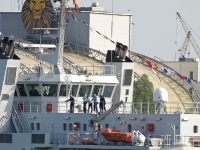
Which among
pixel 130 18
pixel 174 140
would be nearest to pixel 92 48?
pixel 130 18

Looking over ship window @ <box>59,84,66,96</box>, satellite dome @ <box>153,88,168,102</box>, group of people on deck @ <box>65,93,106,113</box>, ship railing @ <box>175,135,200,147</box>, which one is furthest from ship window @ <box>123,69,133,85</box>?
ship railing @ <box>175,135,200,147</box>

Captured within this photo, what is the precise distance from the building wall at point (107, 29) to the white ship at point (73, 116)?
247 feet

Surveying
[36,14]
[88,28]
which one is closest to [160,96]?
[88,28]

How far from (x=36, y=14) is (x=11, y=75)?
268 ft

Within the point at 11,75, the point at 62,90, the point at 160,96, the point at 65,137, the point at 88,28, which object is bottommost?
the point at 65,137

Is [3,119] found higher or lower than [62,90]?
lower

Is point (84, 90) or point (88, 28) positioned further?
point (88, 28)

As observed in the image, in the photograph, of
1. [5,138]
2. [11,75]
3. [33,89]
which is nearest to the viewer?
[5,138]

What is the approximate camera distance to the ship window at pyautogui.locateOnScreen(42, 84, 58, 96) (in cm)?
6147

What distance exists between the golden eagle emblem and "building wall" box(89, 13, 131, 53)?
21.7ft

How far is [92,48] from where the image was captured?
476 ft

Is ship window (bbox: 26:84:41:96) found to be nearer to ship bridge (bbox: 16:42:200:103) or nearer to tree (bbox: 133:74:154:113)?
tree (bbox: 133:74:154:113)

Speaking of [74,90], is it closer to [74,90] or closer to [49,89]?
[74,90]

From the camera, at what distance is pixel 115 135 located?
56.2 metres
